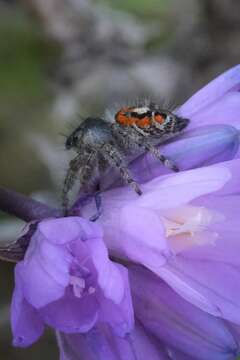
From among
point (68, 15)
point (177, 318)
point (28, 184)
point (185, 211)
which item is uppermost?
point (68, 15)

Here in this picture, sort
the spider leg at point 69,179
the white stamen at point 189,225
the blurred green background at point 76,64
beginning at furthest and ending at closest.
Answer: the blurred green background at point 76,64
the spider leg at point 69,179
the white stamen at point 189,225

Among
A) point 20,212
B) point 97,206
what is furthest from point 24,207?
point 97,206

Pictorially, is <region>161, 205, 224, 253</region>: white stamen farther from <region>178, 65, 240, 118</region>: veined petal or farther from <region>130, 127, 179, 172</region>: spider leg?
<region>178, 65, 240, 118</region>: veined petal

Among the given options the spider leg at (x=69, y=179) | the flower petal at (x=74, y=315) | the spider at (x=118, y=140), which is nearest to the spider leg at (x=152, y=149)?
the spider at (x=118, y=140)

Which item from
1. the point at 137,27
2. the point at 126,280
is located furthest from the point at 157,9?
the point at 126,280

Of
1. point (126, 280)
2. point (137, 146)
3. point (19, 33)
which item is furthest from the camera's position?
point (19, 33)

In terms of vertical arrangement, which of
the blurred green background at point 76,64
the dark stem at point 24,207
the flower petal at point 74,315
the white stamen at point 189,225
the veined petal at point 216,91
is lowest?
the flower petal at point 74,315

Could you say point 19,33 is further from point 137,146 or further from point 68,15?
point 137,146

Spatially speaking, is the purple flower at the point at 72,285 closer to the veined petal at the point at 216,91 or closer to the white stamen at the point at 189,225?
the white stamen at the point at 189,225
